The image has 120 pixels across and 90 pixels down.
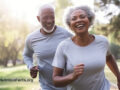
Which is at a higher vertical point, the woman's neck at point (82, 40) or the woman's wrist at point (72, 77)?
the woman's neck at point (82, 40)

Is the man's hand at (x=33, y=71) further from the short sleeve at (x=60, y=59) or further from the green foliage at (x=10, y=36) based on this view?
the green foliage at (x=10, y=36)

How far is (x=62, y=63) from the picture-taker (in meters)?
2.62

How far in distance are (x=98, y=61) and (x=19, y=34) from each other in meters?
28.3

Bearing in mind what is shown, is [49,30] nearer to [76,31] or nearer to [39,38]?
[39,38]

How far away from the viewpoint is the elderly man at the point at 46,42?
3826 millimetres

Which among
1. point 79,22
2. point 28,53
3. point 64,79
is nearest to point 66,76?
point 64,79

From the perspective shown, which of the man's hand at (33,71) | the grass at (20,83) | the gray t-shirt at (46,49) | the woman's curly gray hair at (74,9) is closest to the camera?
the woman's curly gray hair at (74,9)

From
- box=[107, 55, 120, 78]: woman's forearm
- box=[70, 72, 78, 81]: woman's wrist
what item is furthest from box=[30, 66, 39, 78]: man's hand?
box=[70, 72, 78, 81]: woman's wrist

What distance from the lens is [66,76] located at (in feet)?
8.21

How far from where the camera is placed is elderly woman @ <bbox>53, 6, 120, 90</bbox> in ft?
8.52

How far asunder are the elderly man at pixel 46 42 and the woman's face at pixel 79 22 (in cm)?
113

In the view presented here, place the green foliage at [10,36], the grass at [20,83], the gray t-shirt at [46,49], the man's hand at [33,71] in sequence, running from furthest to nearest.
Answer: the green foliage at [10,36], the grass at [20,83], the gray t-shirt at [46,49], the man's hand at [33,71]

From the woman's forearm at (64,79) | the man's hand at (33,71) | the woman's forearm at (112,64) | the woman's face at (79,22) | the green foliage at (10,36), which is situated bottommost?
the green foliage at (10,36)

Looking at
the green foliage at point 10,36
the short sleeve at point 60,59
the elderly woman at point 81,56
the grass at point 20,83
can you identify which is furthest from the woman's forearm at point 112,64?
the green foliage at point 10,36
